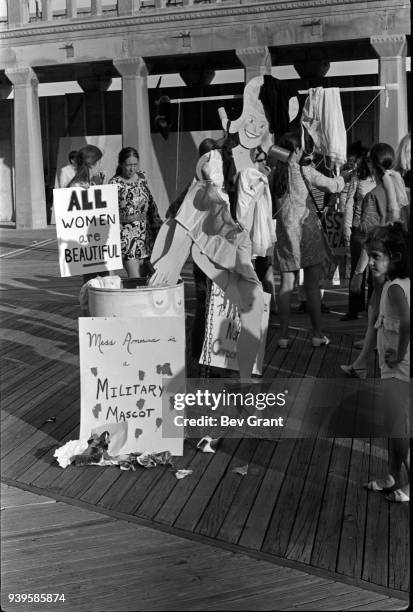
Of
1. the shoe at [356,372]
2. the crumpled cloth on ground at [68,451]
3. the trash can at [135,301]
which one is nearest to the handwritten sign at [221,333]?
the trash can at [135,301]

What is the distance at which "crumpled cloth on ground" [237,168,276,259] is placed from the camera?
847cm

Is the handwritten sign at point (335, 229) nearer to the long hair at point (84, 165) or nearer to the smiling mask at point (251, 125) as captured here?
the smiling mask at point (251, 125)

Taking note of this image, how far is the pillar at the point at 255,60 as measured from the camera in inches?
781

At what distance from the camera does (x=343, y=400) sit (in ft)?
22.1

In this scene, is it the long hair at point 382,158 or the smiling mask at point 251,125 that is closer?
the long hair at point 382,158

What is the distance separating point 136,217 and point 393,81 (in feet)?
38.5

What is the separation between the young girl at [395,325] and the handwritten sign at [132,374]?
4.14 ft

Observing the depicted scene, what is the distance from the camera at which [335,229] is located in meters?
10.3

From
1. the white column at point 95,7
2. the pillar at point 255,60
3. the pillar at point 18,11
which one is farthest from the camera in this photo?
the pillar at point 18,11

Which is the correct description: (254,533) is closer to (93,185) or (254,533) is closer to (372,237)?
(372,237)

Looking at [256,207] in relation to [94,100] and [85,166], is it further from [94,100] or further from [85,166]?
[94,100]

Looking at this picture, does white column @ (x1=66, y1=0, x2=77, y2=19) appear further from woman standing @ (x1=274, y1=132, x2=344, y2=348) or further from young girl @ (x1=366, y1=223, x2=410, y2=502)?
→ young girl @ (x1=366, y1=223, x2=410, y2=502)

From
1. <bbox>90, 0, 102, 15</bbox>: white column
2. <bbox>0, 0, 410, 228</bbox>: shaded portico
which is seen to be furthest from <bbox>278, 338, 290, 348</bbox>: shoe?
<bbox>90, 0, 102, 15</bbox>: white column

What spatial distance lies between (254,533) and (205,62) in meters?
19.6
